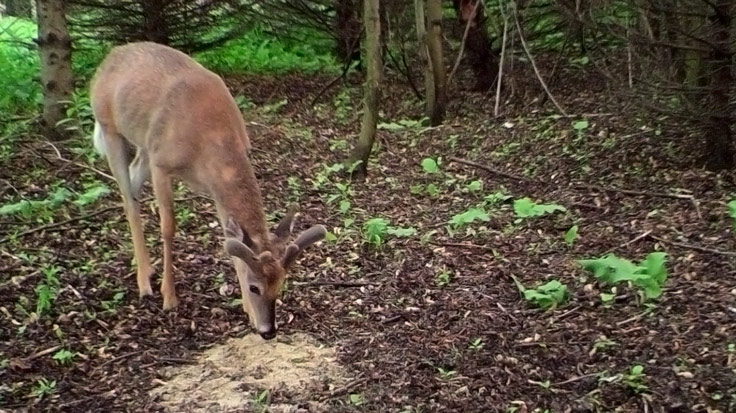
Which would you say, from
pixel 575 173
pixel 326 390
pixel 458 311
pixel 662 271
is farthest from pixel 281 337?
pixel 575 173

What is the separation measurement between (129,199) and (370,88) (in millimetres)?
3053

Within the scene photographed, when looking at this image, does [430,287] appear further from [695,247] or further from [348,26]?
[348,26]

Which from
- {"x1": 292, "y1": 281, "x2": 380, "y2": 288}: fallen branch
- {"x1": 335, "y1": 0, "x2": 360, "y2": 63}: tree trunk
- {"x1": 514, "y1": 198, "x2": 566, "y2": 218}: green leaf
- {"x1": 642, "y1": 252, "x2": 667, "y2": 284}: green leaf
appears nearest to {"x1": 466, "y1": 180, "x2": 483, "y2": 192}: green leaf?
{"x1": 514, "y1": 198, "x2": 566, "y2": 218}: green leaf

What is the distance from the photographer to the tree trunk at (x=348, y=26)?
14281 mm

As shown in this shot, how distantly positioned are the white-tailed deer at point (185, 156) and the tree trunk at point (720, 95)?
3761 mm

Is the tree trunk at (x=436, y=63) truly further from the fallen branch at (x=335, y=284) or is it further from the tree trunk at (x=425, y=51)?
the fallen branch at (x=335, y=284)

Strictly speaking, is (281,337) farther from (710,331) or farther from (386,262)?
(710,331)

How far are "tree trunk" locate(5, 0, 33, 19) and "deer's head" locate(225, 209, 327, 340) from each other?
13.1 m

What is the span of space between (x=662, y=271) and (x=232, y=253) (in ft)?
8.84

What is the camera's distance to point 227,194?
A: 565 cm

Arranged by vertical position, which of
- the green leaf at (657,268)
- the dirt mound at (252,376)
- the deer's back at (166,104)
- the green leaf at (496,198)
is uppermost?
the deer's back at (166,104)

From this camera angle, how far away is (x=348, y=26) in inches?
574

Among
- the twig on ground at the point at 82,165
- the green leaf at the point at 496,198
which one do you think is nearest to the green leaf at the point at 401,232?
the green leaf at the point at 496,198

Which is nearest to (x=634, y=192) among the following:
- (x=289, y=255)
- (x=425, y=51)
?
(x=289, y=255)
